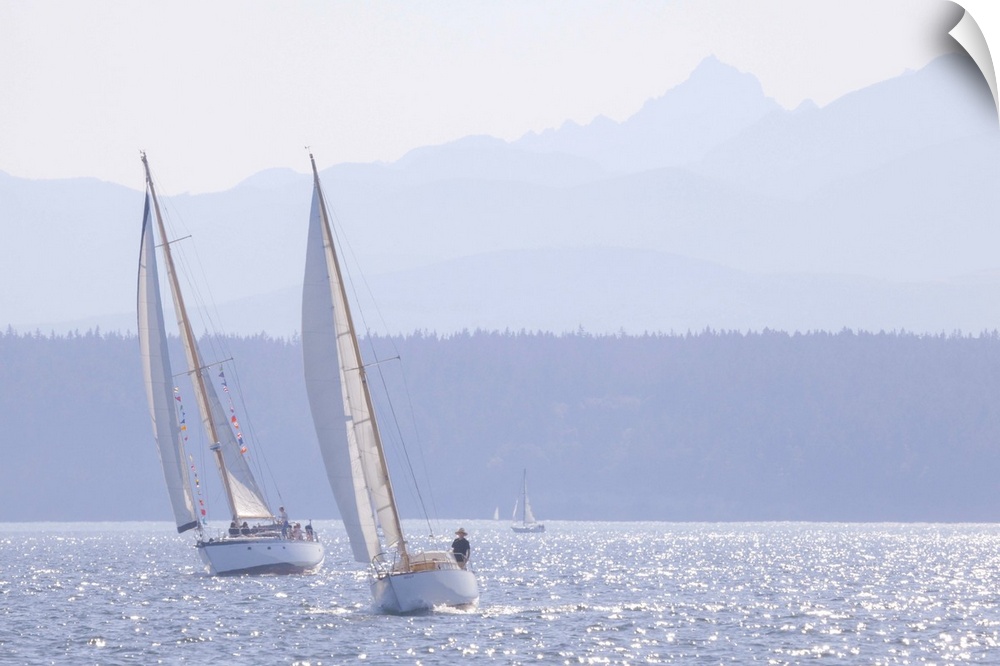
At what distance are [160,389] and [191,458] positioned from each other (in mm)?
3022

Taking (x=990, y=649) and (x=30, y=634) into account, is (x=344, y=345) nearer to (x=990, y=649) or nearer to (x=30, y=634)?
(x=30, y=634)

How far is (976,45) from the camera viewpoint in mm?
20250

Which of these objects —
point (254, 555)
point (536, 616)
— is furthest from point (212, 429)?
point (536, 616)

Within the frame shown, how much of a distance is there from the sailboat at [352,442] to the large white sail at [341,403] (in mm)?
28

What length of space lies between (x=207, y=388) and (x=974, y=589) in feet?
105

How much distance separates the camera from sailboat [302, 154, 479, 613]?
161 feet

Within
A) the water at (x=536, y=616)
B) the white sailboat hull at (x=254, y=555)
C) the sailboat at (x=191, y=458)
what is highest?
the sailboat at (x=191, y=458)

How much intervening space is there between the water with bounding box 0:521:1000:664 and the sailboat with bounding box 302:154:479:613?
123 cm

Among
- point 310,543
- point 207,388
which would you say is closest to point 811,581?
point 310,543

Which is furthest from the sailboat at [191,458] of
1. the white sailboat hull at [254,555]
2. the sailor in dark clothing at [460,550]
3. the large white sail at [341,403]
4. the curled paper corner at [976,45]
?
the curled paper corner at [976,45]

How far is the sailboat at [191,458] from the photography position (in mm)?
68875

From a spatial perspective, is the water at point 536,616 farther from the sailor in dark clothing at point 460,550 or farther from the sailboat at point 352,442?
the sailor in dark clothing at point 460,550

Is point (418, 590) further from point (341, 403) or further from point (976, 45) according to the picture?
point (976, 45)

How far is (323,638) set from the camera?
46000 millimetres
